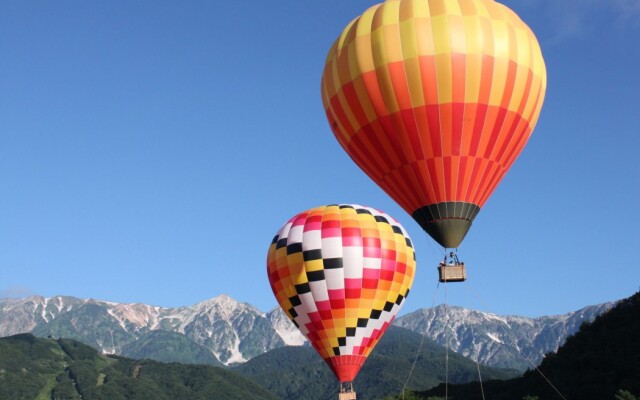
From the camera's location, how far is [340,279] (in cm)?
4209

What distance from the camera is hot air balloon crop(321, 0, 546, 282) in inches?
1107

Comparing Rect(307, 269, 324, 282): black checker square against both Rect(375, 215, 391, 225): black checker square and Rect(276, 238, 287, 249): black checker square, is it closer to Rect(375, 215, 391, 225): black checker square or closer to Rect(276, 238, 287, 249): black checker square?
Rect(276, 238, 287, 249): black checker square

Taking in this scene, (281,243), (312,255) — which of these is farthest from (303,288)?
(281,243)

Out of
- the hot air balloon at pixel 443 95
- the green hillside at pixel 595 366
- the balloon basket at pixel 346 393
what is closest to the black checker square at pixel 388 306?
the balloon basket at pixel 346 393

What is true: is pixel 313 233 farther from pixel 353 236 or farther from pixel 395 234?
pixel 395 234

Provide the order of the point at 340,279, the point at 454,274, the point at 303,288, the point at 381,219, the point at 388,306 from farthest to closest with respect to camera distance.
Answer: the point at 381,219 → the point at 388,306 → the point at 303,288 → the point at 340,279 → the point at 454,274

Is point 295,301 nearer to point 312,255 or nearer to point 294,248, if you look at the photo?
point 312,255

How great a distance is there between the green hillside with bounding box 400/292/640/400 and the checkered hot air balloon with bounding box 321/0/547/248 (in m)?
67.7

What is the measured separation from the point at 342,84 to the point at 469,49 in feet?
18.1

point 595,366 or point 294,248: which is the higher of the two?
point 294,248

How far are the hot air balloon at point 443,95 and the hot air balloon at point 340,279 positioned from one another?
1342 cm

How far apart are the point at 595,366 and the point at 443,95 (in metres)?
92.9

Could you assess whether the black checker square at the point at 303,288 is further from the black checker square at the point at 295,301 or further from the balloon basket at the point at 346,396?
the balloon basket at the point at 346,396

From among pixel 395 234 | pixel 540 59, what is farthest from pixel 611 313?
pixel 540 59
